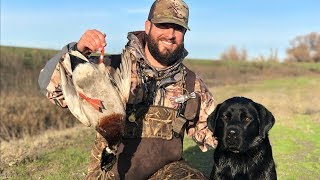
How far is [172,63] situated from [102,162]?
5.90ft

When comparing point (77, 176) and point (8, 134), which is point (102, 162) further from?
point (8, 134)

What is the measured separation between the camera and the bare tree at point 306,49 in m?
95.9

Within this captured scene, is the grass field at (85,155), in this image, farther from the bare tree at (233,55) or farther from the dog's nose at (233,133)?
the bare tree at (233,55)

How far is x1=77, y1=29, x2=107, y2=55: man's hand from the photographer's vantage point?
4.16 m

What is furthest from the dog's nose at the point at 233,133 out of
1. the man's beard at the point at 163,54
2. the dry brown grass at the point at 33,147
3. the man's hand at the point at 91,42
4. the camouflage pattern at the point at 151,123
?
the dry brown grass at the point at 33,147

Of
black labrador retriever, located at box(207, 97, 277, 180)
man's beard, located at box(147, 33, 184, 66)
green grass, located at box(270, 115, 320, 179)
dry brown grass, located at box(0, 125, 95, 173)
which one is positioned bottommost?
dry brown grass, located at box(0, 125, 95, 173)

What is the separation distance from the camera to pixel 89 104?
152 inches

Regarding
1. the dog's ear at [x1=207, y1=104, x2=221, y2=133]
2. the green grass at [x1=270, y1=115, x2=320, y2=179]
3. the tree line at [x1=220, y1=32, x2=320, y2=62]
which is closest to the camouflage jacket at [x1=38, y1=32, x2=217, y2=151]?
the dog's ear at [x1=207, y1=104, x2=221, y2=133]

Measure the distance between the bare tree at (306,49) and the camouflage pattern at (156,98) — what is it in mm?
92754

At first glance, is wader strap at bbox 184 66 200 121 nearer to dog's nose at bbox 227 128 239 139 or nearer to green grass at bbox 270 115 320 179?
dog's nose at bbox 227 128 239 139

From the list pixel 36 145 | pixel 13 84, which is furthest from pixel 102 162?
pixel 13 84

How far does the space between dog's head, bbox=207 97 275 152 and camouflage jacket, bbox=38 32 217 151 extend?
0.53m

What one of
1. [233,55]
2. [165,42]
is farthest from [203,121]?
[233,55]

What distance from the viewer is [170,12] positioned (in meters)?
5.39
